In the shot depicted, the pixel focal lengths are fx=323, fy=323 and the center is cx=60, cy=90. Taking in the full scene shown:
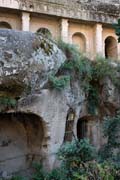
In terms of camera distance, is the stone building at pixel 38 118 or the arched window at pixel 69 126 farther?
the arched window at pixel 69 126

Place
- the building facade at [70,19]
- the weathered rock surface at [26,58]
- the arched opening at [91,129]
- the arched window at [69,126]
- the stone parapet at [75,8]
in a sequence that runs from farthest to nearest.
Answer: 1. the building facade at [70,19]
2. the stone parapet at [75,8]
3. the arched opening at [91,129]
4. the arched window at [69,126]
5. the weathered rock surface at [26,58]

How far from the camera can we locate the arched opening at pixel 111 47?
17.6m

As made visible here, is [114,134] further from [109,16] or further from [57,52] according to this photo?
[109,16]

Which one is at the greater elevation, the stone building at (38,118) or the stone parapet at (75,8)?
the stone parapet at (75,8)

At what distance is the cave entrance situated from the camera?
9.64m

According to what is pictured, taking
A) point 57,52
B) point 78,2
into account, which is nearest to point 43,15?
point 78,2

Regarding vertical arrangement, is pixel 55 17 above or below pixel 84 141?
above

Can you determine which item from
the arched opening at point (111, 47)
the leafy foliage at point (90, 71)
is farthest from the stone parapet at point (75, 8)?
the leafy foliage at point (90, 71)

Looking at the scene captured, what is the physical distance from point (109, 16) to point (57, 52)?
29.3 feet

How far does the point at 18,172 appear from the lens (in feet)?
31.7

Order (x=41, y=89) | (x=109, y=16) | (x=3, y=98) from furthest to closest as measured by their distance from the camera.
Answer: (x=109, y=16) → (x=41, y=89) → (x=3, y=98)

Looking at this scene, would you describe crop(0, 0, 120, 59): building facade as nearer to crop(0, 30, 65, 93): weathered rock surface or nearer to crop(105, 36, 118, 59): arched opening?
crop(105, 36, 118, 59): arched opening

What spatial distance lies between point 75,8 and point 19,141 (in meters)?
8.49

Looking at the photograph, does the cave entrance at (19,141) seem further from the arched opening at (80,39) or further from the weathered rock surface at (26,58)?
the arched opening at (80,39)
